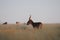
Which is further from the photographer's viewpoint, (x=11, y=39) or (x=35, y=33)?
(x=35, y=33)

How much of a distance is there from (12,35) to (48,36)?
189 centimetres

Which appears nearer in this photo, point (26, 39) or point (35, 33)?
point (26, 39)

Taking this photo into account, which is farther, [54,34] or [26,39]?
[54,34]

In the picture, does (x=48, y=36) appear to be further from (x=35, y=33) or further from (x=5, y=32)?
(x=5, y=32)

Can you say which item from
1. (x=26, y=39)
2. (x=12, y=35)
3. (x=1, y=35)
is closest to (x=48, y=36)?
(x=26, y=39)

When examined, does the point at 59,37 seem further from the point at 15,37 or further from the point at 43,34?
the point at 15,37

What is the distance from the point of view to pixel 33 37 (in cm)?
930

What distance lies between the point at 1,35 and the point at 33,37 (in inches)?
65.8

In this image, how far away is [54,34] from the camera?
31.2 feet

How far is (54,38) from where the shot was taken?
912cm

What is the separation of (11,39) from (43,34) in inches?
72.7

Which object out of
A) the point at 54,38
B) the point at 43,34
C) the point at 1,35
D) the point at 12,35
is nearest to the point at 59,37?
the point at 54,38

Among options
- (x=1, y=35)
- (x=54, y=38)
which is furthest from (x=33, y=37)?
(x=1, y=35)

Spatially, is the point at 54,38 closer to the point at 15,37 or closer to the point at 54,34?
the point at 54,34
